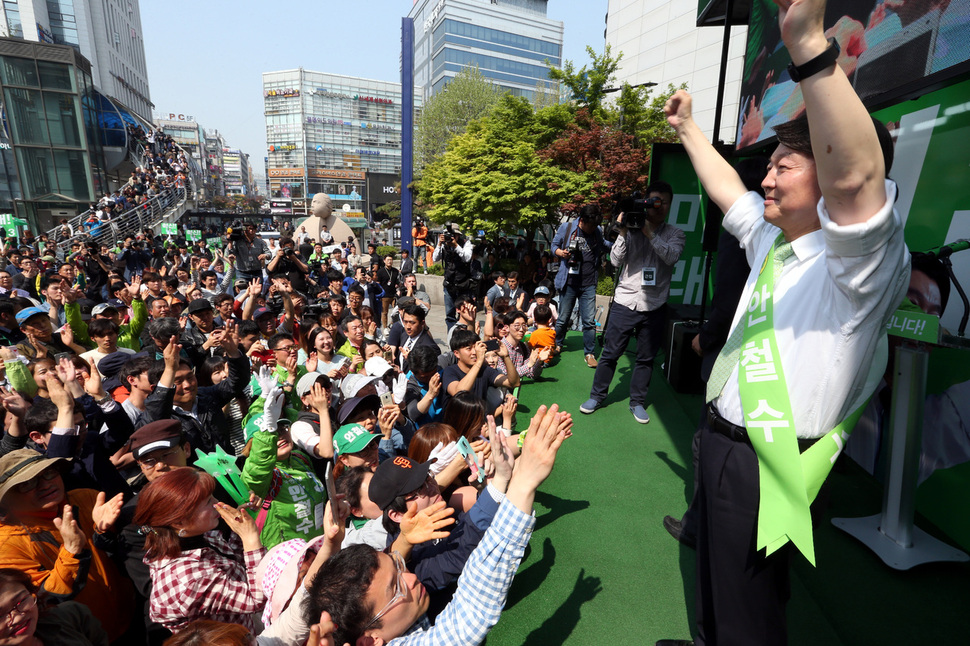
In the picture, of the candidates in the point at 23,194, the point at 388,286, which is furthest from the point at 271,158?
Result: the point at 388,286

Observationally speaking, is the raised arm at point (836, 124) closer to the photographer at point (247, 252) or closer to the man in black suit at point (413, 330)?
the man in black suit at point (413, 330)

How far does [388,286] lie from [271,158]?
81.5 m

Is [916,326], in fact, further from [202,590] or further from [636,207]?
[202,590]

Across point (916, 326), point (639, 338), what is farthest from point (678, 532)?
point (639, 338)

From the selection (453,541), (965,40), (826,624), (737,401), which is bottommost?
(826,624)

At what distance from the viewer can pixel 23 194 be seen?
2458cm

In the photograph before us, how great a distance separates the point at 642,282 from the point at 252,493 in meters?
3.19

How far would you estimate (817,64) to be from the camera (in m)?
1.00

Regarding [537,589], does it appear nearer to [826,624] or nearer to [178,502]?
[826,624]

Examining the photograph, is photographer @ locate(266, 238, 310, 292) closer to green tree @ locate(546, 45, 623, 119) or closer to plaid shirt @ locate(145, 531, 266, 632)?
plaid shirt @ locate(145, 531, 266, 632)

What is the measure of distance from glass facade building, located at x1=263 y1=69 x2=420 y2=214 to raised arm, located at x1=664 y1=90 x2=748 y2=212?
260 feet

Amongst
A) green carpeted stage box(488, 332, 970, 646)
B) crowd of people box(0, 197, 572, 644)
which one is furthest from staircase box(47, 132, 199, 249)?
green carpeted stage box(488, 332, 970, 646)

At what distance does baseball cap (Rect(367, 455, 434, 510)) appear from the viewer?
2.01 metres

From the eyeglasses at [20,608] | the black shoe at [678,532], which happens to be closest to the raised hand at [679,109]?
the black shoe at [678,532]
